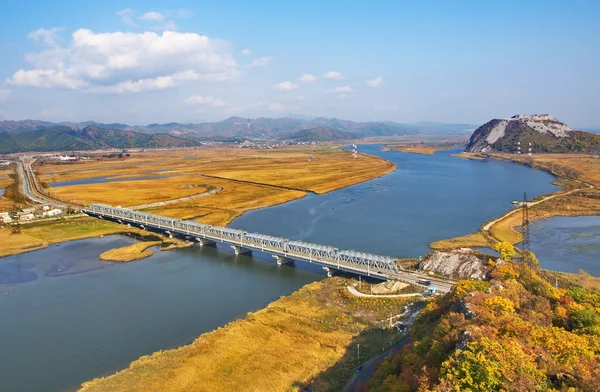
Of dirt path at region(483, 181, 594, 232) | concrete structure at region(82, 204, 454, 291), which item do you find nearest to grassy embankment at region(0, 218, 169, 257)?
concrete structure at region(82, 204, 454, 291)

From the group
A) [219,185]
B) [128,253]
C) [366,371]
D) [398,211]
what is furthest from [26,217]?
[366,371]

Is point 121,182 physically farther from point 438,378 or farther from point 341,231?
point 438,378

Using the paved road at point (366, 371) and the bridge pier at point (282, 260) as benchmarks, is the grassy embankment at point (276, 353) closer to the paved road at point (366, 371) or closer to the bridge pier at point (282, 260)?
the paved road at point (366, 371)

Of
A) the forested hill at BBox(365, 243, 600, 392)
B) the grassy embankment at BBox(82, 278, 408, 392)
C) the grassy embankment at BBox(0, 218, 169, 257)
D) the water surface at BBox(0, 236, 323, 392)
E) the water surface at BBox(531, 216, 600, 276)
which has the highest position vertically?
the forested hill at BBox(365, 243, 600, 392)

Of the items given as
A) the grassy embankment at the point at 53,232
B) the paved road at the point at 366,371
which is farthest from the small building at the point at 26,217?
the paved road at the point at 366,371

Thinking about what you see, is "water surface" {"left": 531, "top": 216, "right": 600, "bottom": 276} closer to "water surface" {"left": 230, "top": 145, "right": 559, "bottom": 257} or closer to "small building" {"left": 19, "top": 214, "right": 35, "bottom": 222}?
"water surface" {"left": 230, "top": 145, "right": 559, "bottom": 257}

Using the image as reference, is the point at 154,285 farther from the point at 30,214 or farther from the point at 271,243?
the point at 30,214
